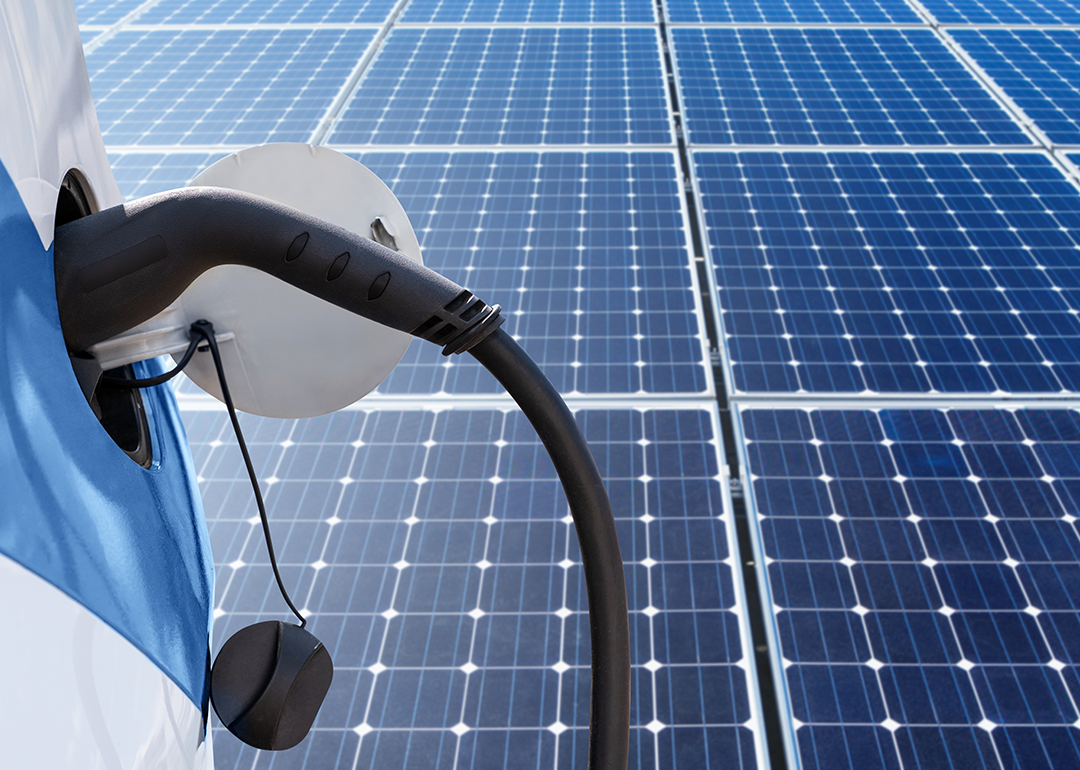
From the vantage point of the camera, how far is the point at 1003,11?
6.68 metres

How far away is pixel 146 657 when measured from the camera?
795mm

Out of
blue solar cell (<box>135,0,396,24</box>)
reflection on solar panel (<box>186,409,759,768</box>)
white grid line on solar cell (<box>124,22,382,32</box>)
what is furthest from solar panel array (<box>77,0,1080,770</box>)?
blue solar cell (<box>135,0,396,24</box>)

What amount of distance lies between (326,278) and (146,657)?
1.38 ft

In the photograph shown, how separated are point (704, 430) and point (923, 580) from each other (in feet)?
2.76

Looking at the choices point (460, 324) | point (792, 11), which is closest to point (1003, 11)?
point (792, 11)

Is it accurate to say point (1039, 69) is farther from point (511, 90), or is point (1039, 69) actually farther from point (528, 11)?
point (528, 11)

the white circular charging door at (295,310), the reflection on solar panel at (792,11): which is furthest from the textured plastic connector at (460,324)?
the reflection on solar panel at (792,11)

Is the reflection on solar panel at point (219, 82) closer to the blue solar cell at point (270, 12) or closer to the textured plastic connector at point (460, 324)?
the blue solar cell at point (270, 12)

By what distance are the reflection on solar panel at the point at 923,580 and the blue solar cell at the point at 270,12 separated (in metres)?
5.21

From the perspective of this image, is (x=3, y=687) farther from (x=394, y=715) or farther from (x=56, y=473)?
(x=394, y=715)

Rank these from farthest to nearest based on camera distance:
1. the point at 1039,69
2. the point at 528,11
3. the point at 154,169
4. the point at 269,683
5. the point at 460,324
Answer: the point at 528,11 → the point at 1039,69 → the point at 154,169 → the point at 269,683 → the point at 460,324

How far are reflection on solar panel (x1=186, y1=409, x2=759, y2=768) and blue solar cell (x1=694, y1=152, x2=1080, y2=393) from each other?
724 mm

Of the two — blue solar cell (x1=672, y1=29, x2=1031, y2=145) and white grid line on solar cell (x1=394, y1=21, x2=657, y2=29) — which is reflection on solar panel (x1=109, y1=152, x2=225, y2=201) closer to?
white grid line on solar cell (x1=394, y1=21, x2=657, y2=29)

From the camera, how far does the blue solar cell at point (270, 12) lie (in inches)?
253
